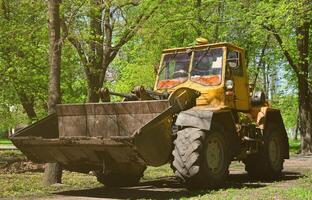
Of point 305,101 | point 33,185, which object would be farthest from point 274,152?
point 305,101

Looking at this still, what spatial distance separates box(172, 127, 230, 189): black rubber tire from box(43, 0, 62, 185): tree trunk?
3.60m

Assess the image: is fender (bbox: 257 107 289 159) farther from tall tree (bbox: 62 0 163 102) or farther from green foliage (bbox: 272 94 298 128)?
green foliage (bbox: 272 94 298 128)

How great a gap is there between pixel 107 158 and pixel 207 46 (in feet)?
12.6

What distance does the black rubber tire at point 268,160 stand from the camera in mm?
12766

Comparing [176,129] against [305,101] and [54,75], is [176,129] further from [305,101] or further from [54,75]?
[305,101]

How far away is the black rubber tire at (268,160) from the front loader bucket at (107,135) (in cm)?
294

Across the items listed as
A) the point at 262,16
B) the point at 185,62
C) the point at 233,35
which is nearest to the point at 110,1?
the point at 185,62

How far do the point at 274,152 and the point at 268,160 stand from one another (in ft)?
1.97

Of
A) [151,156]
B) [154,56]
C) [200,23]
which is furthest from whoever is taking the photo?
[154,56]

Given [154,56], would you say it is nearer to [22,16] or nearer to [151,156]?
[22,16]

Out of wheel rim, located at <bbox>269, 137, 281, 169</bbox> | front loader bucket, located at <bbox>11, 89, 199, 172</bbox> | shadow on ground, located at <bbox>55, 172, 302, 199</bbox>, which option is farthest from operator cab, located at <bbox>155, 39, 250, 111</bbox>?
shadow on ground, located at <bbox>55, 172, 302, 199</bbox>

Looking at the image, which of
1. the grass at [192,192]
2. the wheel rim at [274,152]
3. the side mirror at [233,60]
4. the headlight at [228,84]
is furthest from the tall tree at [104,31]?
the wheel rim at [274,152]

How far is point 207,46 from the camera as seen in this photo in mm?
11875

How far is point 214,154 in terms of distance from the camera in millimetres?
10492
